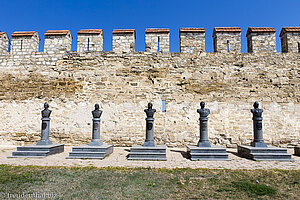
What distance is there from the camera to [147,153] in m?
6.40

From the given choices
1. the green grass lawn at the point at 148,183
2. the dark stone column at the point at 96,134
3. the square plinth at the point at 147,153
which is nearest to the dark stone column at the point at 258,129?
the green grass lawn at the point at 148,183

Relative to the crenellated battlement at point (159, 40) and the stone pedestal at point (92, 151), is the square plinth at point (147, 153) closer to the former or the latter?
the stone pedestal at point (92, 151)

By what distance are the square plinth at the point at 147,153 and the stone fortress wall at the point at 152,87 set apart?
6.92 feet

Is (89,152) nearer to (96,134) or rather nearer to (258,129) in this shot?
(96,134)

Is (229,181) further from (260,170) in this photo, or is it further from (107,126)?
(107,126)

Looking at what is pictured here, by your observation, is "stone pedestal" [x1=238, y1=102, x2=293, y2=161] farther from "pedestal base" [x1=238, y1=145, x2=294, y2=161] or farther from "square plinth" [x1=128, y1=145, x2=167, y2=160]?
"square plinth" [x1=128, y1=145, x2=167, y2=160]

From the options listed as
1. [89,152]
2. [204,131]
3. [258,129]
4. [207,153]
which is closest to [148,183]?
[207,153]

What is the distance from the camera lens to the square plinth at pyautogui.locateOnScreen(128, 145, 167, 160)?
632cm

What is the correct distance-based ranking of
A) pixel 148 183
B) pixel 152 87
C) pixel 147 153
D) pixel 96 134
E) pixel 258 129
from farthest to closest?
pixel 152 87, pixel 96 134, pixel 258 129, pixel 147 153, pixel 148 183

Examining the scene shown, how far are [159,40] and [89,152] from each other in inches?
206

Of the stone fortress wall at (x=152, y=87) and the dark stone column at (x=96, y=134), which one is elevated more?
the stone fortress wall at (x=152, y=87)

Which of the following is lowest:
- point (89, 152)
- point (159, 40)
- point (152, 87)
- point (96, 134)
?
point (89, 152)

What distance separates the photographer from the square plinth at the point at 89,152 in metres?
6.41

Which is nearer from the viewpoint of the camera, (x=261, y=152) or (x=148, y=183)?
(x=148, y=183)
